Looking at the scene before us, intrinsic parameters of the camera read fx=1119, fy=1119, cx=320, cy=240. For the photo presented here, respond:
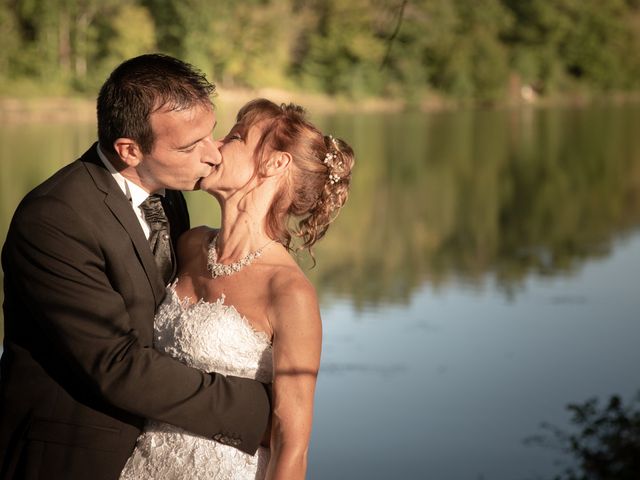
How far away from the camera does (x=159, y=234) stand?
8.75 feet

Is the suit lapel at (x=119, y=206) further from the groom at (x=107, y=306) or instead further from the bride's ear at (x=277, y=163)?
the bride's ear at (x=277, y=163)

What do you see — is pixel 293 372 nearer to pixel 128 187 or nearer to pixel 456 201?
pixel 128 187

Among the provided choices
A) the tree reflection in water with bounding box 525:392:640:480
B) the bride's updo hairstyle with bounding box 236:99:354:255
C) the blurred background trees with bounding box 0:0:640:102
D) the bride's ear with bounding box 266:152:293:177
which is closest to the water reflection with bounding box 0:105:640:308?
the blurred background trees with bounding box 0:0:640:102

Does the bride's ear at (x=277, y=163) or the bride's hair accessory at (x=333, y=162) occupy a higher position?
the bride's hair accessory at (x=333, y=162)

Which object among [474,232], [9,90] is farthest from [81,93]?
[474,232]

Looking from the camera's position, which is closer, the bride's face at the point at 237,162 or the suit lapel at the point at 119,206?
the suit lapel at the point at 119,206

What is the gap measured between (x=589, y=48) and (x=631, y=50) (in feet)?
16.3

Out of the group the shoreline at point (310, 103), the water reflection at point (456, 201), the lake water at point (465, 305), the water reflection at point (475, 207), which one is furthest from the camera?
the shoreline at point (310, 103)

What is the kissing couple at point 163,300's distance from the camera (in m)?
2.29

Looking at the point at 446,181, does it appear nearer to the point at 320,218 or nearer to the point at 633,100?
the point at 320,218

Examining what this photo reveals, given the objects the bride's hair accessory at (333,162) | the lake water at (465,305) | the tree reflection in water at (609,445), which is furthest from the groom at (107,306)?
the lake water at (465,305)

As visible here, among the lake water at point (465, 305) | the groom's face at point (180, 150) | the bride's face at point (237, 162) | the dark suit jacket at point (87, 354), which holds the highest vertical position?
the lake water at point (465, 305)

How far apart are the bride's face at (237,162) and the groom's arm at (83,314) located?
0.37 meters

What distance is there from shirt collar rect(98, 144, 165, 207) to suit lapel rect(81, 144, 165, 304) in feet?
0.05
